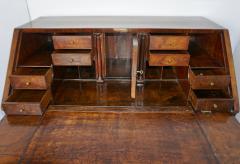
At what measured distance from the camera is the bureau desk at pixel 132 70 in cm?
108

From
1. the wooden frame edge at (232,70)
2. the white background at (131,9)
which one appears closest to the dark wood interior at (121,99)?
the wooden frame edge at (232,70)


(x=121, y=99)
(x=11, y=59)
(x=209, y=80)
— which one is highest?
(x=11, y=59)

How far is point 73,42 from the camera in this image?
45.0 inches

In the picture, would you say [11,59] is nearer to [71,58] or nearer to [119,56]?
[71,58]

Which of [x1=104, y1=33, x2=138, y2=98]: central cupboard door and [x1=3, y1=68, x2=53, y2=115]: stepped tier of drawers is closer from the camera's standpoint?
[x1=3, y1=68, x2=53, y2=115]: stepped tier of drawers

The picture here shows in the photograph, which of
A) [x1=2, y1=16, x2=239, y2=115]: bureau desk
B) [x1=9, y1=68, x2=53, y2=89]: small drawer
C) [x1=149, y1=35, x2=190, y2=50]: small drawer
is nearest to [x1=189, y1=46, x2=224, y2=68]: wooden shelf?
[x1=2, y1=16, x2=239, y2=115]: bureau desk

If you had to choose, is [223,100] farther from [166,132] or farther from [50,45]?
[50,45]

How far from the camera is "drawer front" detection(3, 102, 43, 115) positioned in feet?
3.41

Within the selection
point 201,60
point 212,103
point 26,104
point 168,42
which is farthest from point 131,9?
point 26,104

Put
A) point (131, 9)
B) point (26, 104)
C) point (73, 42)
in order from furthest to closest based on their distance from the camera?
point (131, 9) < point (73, 42) < point (26, 104)

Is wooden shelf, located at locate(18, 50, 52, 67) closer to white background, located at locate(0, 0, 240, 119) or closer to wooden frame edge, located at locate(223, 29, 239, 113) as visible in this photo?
white background, located at locate(0, 0, 240, 119)

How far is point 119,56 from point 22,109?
77 centimetres

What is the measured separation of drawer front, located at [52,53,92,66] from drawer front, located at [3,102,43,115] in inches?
11.1

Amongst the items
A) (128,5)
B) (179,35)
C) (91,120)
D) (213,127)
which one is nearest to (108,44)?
(128,5)
